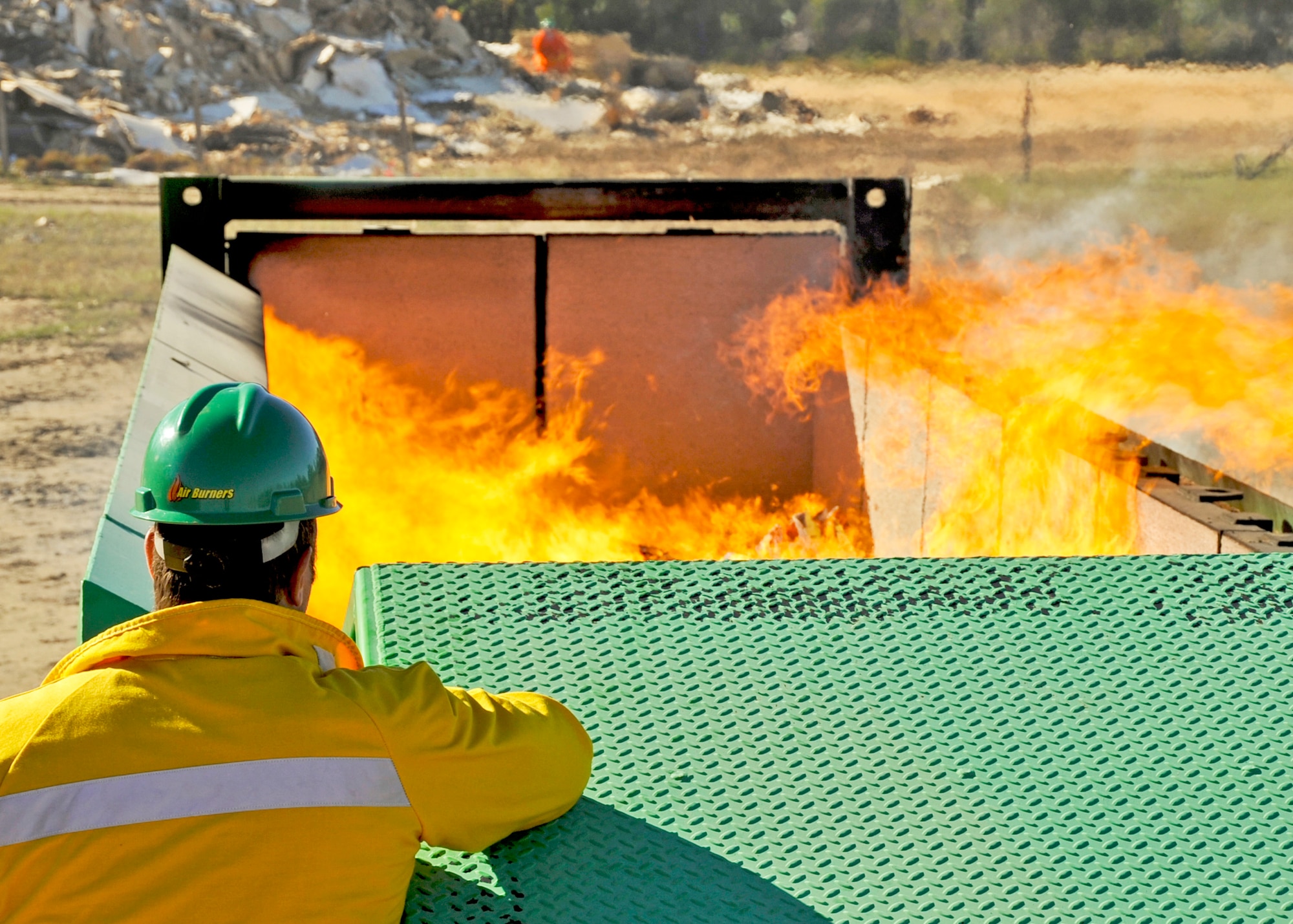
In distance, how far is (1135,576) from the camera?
2.45 m

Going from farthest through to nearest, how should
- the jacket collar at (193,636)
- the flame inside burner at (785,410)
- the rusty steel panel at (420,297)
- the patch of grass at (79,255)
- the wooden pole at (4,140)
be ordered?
the wooden pole at (4,140) → the patch of grass at (79,255) → the rusty steel panel at (420,297) → the flame inside burner at (785,410) → the jacket collar at (193,636)

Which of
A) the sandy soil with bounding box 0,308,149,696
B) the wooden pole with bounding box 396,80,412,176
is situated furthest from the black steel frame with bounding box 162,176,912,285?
the wooden pole with bounding box 396,80,412,176

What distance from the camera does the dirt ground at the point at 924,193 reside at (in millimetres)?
12000

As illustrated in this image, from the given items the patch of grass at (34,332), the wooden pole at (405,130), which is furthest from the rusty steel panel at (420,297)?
the wooden pole at (405,130)

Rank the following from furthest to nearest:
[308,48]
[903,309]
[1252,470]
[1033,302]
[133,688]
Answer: [308,48], [1033,302], [1252,470], [903,309], [133,688]

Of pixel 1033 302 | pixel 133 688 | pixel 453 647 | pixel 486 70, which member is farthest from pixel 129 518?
pixel 486 70

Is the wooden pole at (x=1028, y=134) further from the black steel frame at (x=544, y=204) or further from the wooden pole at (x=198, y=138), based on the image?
the black steel frame at (x=544, y=204)

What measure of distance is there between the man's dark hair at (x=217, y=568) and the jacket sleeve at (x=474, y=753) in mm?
149

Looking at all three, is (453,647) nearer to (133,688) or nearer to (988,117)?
(133,688)

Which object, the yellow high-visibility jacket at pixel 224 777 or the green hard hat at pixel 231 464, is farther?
the green hard hat at pixel 231 464

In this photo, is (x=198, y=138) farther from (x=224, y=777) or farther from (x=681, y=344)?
(x=224, y=777)

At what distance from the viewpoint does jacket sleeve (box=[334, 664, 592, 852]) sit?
1519mm

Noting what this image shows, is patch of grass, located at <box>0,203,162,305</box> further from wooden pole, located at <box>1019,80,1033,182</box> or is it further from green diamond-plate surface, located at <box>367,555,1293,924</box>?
green diamond-plate surface, located at <box>367,555,1293,924</box>

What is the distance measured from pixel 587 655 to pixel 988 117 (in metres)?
19.3
